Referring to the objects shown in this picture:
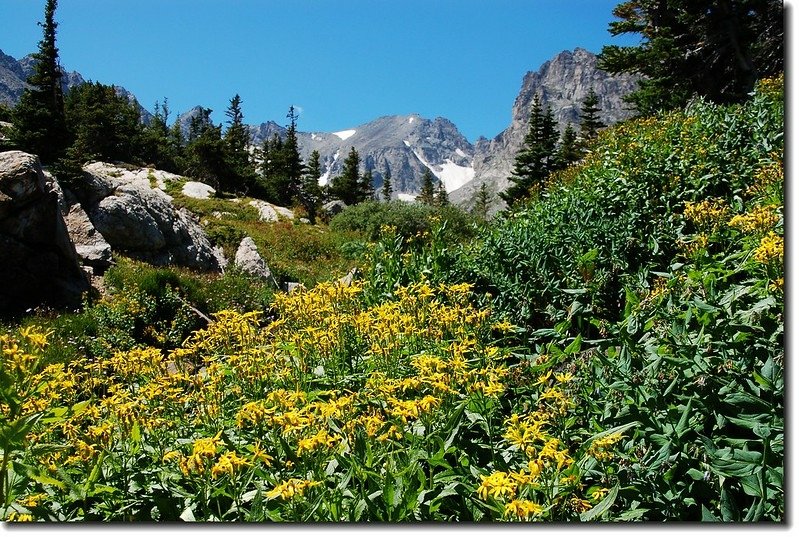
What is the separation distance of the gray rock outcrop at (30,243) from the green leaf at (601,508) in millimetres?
9389

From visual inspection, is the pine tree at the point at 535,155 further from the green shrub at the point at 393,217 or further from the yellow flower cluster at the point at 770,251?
the yellow flower cluster at the point at 770,251

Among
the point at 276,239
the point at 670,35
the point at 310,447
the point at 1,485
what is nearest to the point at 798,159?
the point at 310,447

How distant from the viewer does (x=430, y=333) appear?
12.4ft

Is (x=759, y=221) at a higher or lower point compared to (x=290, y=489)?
higher

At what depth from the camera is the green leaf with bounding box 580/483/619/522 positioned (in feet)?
7.04

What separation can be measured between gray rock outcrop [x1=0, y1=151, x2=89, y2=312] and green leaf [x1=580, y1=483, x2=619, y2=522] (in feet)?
30.8

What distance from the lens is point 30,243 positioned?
8766mm

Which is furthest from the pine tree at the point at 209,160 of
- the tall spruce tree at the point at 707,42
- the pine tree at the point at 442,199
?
the tall spruce tree at the point at 707,42

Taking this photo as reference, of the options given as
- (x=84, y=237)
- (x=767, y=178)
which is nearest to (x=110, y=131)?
(x=84, y=237)

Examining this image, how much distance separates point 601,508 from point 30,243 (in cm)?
980

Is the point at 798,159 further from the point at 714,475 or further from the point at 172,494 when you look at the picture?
the point at 172,494

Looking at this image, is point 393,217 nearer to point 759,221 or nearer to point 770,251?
point 759,221

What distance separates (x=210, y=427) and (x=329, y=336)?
99 centimetres

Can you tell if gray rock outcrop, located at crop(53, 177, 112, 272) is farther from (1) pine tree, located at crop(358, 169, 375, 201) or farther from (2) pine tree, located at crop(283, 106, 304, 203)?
(1) pine tree, located at crop(358, 169, 375, 201)
